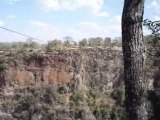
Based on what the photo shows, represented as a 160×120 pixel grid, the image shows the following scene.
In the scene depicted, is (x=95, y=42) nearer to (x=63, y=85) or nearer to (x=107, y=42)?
(x=107, y=42)

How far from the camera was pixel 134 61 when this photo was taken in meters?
6.05

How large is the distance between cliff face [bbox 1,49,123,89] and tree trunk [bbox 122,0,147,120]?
15863mm

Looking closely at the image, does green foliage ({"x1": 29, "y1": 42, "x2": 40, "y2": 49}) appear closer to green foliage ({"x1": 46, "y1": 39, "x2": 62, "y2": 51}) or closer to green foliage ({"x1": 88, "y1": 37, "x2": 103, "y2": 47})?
green foliage ({"x1": 46, "y1": 39, "x2": 62, "y2": 51})

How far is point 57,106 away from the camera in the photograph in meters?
20.9

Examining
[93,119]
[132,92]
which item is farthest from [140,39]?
[93,119]

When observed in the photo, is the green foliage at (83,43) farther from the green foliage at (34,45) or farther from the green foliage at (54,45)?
the green foliage at (34,45)

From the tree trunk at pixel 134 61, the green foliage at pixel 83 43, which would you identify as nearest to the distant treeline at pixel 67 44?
the green foliage at pixel 83 43

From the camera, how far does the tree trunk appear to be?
6031 mm

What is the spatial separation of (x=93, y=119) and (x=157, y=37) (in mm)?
13481

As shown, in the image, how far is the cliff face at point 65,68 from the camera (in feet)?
72.0

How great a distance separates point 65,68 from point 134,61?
53.6 feet

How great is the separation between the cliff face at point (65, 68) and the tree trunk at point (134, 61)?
625 inches

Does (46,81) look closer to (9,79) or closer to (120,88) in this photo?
(9,79)

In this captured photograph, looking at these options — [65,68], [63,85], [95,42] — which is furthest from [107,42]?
[63,85]
